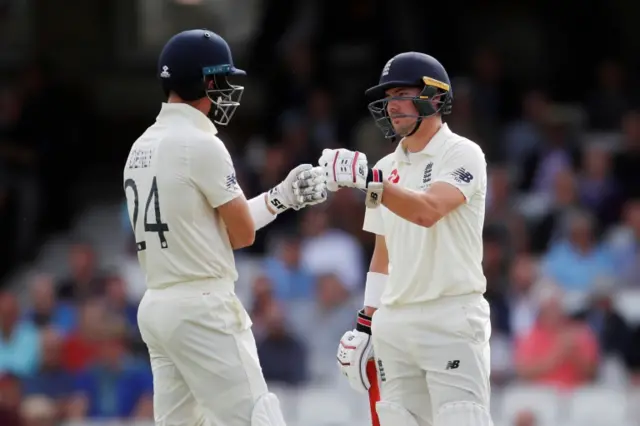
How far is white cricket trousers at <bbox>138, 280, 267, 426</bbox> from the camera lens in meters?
6.12

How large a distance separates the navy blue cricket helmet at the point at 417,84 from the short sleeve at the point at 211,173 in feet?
2.52

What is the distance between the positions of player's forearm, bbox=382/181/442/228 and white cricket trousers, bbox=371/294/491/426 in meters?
0.40

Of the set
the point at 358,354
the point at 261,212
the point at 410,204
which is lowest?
the point at 358,354

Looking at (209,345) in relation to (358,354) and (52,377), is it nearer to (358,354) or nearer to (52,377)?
(358,354)

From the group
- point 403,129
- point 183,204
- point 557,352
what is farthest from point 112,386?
point 403,129

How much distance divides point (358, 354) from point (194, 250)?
101 cm

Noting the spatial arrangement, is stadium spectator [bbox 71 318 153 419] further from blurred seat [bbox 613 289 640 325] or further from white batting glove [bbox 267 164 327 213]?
white batting glove [bbox 267 164 327 213]

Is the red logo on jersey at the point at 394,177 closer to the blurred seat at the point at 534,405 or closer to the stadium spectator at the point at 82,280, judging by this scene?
the blurred seat at the point at 534,405

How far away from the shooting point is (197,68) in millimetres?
6289

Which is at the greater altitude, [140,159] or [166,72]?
[166,72]

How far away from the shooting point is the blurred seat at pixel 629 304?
11.0 metres

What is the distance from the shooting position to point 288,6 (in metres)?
14.5

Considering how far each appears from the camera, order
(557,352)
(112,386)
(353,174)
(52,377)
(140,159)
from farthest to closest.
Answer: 1. (52,377)
2. (112,386)
3. (557,352)
4. (140,159)
5. (353,174)

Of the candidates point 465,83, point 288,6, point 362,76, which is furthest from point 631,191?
point 288,6
